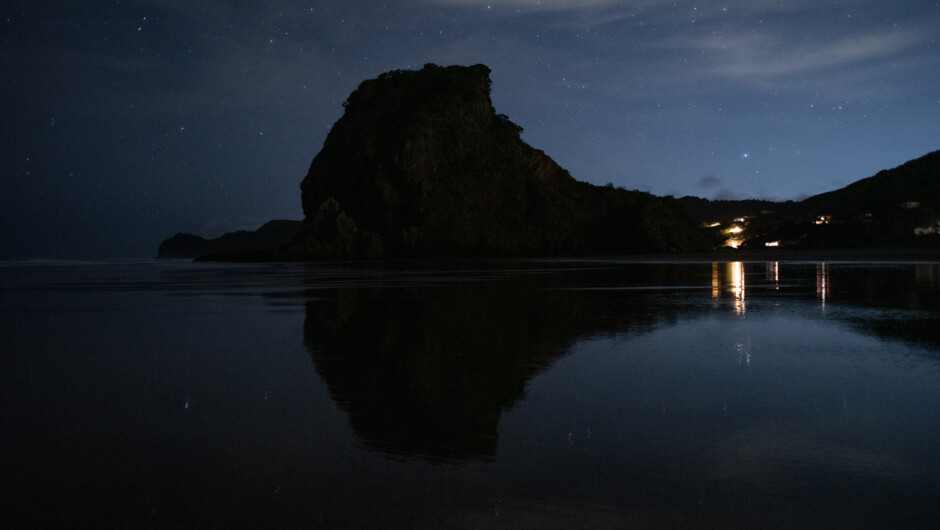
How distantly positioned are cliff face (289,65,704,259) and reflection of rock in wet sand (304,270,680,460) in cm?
8575

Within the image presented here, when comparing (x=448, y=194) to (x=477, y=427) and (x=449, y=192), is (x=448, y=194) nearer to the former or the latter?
(x=449, y=192)

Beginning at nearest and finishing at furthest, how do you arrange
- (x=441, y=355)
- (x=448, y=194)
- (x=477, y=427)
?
(x=477, y=427), (x=441, y=355), (x=448, y=194)

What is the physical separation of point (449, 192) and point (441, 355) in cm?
10859

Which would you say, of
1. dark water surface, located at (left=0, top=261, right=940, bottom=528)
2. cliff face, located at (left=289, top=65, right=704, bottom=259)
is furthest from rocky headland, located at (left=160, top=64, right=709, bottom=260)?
dark water surface, located at (left=0, top=261, right=940, bottom=528)

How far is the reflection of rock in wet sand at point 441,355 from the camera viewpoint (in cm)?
601

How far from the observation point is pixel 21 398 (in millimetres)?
7402

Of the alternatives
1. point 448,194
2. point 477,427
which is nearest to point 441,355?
point 477,427

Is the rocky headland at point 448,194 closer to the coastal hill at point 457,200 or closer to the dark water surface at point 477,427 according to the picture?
the coastal hill at point 457,200

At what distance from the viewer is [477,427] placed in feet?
19.8

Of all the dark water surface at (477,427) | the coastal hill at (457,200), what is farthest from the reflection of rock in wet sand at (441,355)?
the coastal hill at (457,200)

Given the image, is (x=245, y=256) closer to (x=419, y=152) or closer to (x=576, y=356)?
(x=419, y=152)

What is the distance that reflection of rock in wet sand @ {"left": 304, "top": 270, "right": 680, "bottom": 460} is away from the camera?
6.01 metres

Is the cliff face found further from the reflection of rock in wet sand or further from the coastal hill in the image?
the reflection of rock in wet sand

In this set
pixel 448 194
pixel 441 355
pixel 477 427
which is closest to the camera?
pixel 477 427
